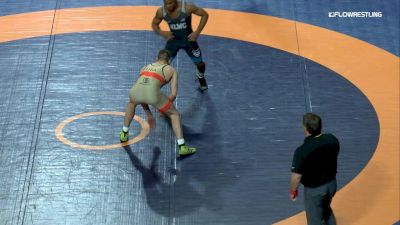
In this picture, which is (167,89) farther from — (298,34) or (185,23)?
(298,34)

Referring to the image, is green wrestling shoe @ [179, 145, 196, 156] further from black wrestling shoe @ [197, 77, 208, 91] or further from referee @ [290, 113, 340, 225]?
referee @ [290, 113, 340, 225]

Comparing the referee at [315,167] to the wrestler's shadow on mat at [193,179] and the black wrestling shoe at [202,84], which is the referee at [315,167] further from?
the black wrestling shoe at [202,84]

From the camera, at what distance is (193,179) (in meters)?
7.06

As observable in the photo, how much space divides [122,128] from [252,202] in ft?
5.74

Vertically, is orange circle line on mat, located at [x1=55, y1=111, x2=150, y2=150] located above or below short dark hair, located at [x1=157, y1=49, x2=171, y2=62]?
below

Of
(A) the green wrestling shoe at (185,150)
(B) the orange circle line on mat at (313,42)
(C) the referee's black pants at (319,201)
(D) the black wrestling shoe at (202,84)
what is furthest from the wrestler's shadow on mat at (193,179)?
(B) the orange circle line on mat at (313,42)

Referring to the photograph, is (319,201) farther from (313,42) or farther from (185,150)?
(313,42)

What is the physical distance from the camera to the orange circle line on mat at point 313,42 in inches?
283

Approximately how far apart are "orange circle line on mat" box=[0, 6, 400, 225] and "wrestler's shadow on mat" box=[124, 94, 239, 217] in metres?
1.29

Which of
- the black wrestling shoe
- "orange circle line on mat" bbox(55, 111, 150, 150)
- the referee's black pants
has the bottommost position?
"orange circle line on mat" bbox(55, 111, 150, 150)

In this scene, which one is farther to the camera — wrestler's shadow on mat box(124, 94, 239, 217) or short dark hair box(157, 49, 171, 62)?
short dark hair box(157, 49, 171, 62)

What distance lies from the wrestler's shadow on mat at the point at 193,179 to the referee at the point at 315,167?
45.5 inches

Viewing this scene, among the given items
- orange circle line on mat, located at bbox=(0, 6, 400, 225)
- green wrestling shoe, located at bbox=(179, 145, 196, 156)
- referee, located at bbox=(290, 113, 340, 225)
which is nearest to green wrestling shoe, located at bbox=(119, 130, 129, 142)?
green wrestling shoe, located at bbox=(179, 145, 196, 156)

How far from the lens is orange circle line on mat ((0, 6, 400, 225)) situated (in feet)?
23.5
